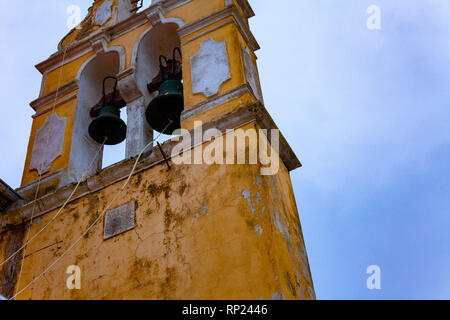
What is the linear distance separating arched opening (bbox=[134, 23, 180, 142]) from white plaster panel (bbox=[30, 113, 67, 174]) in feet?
3.57

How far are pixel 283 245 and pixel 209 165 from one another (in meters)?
0.95

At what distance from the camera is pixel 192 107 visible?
17.0 ft

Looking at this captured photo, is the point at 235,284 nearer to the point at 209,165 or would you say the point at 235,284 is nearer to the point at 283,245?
the point at 283,245

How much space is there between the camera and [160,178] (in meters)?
4.73

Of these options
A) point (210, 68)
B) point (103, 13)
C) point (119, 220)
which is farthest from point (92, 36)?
point (119, 220)

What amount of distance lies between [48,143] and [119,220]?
6.56 feet

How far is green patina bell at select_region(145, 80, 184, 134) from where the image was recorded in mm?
5633

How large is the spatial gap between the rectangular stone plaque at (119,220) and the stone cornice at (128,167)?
353mm

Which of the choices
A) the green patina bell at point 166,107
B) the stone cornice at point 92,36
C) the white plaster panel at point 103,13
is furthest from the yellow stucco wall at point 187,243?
the white plaster panel at point 103,13

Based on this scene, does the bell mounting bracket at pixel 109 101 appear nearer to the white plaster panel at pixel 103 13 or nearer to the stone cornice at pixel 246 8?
the white plaster panel at pixel 103 13

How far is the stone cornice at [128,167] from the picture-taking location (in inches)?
185

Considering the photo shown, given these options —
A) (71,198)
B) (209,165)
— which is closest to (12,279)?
(71,198)

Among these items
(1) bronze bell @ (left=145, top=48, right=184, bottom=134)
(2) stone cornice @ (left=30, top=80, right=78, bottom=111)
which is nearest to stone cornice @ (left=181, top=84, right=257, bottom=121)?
(1) bronze bell @ (left=145, top=48, right=184, bottom=134)

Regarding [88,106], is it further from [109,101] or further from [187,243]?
[187,243]
